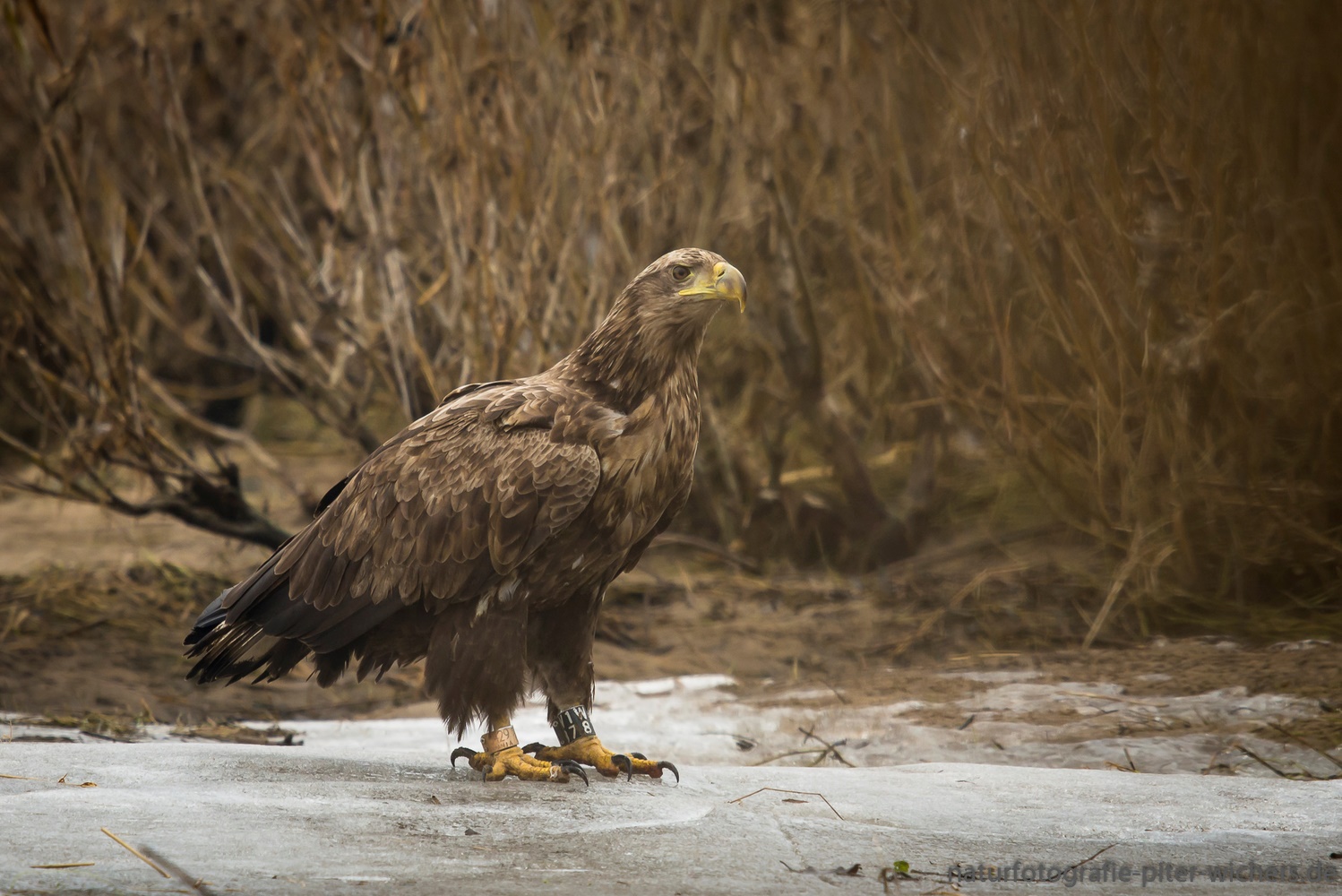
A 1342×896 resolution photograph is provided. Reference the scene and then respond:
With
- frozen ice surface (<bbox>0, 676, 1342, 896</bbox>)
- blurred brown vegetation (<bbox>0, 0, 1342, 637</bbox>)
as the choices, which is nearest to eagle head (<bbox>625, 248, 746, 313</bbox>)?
frozen ice surface (<bbox>0, 676, 1342, 896</bbox>)

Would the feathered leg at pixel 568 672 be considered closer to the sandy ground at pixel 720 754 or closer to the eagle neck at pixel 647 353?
the sandy ground at pixel 720 754

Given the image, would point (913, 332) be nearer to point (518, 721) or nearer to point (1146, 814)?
point (518, 721)

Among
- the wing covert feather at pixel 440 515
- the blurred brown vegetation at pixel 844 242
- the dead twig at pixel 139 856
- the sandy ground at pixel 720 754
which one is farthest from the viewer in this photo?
the blurred brown vegetation at pixel 844 242

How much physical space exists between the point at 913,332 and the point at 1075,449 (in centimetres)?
84

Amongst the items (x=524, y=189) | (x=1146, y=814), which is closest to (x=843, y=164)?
(x=524, y=189)

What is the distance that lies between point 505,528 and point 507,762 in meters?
0.61

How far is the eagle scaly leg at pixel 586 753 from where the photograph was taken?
3592 mm

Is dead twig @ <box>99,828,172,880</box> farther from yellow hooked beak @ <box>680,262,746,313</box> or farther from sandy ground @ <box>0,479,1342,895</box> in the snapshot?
yellow hooked beak @ <box>680,262,746,313</box>

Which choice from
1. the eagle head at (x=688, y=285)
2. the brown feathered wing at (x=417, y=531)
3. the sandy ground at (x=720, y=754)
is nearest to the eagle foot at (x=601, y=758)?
the sandy ground at (x=720, y=754)

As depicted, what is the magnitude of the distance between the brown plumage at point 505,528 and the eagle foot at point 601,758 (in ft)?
0.42

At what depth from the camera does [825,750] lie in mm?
4414

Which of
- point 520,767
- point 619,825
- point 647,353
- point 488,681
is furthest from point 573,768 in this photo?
point 647,353

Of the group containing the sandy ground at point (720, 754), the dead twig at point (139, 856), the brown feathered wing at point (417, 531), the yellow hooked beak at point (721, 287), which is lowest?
the sandy ground at point (720, 754)

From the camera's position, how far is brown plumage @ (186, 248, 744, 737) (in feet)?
11.4
